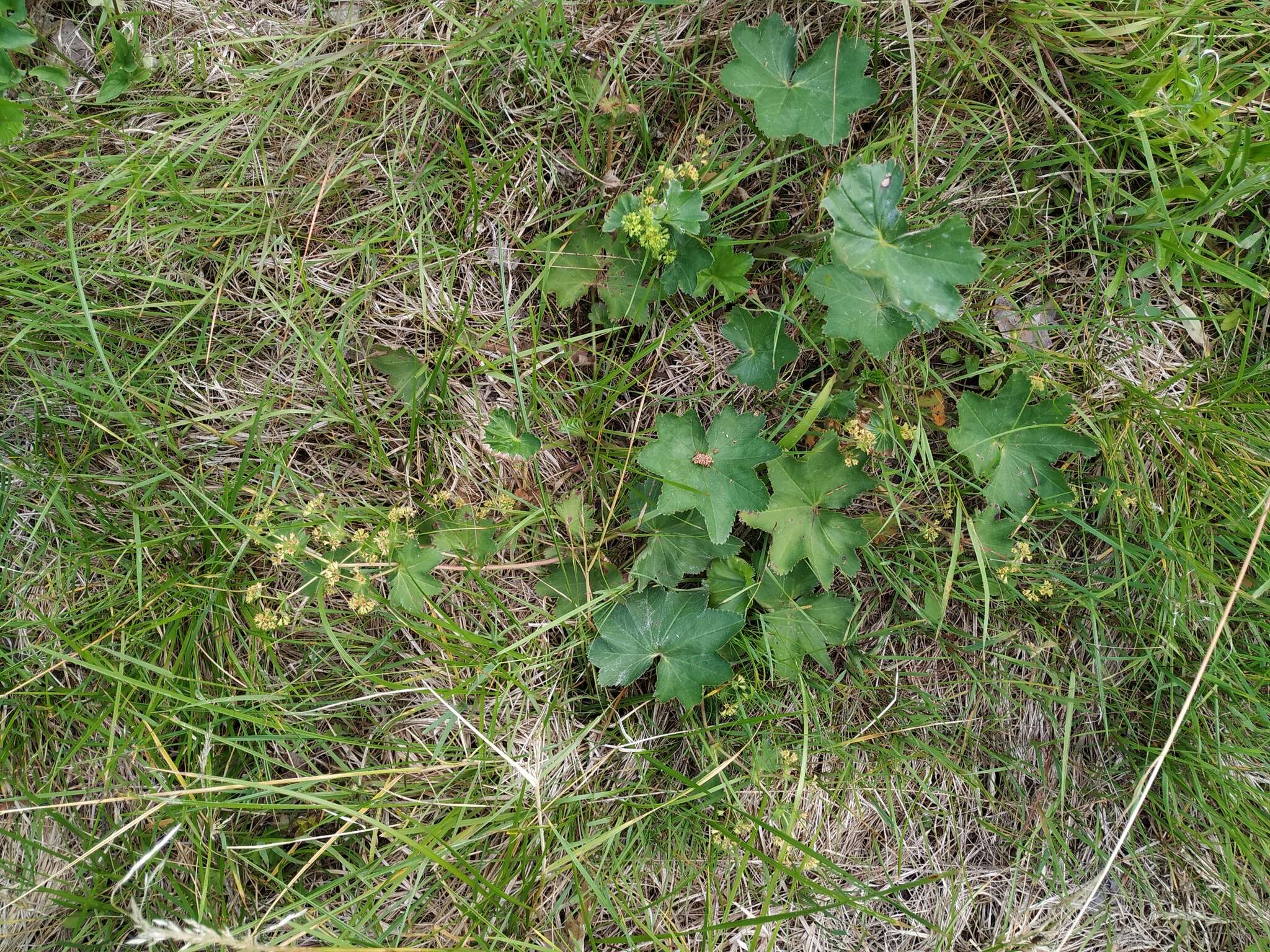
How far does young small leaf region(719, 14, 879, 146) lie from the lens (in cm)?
253

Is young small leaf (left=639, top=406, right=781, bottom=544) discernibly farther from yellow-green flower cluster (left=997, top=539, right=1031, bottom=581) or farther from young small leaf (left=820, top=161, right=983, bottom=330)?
yellow-green flower cluster (left=997, top=539, right=1031, bottom=581)

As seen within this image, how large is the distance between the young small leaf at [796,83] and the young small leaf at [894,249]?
8.7 inches

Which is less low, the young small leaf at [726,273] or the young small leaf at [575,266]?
the young small leaf at [726,273]

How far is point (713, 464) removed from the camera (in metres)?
2.54

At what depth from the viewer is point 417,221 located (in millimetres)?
2768

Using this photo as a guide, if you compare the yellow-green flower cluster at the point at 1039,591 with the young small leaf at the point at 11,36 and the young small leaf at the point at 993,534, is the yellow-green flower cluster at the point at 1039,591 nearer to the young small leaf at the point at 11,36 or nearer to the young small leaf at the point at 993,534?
the young small leaf at the point at 993,534

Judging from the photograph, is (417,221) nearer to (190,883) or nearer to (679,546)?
(679,546)

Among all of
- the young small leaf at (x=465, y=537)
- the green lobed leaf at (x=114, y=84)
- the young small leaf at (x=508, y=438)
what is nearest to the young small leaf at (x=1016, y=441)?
the young small leaf at (x=508, y=438)

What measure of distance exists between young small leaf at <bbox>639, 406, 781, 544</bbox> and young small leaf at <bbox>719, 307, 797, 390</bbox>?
17cm

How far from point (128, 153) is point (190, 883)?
2.36m

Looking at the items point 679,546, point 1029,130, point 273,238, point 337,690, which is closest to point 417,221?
point 273,238

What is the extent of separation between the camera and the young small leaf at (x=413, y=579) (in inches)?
100

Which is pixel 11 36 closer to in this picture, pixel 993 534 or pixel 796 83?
pixel 796 83

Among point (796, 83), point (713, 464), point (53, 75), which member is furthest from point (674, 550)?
point (53, 75)
